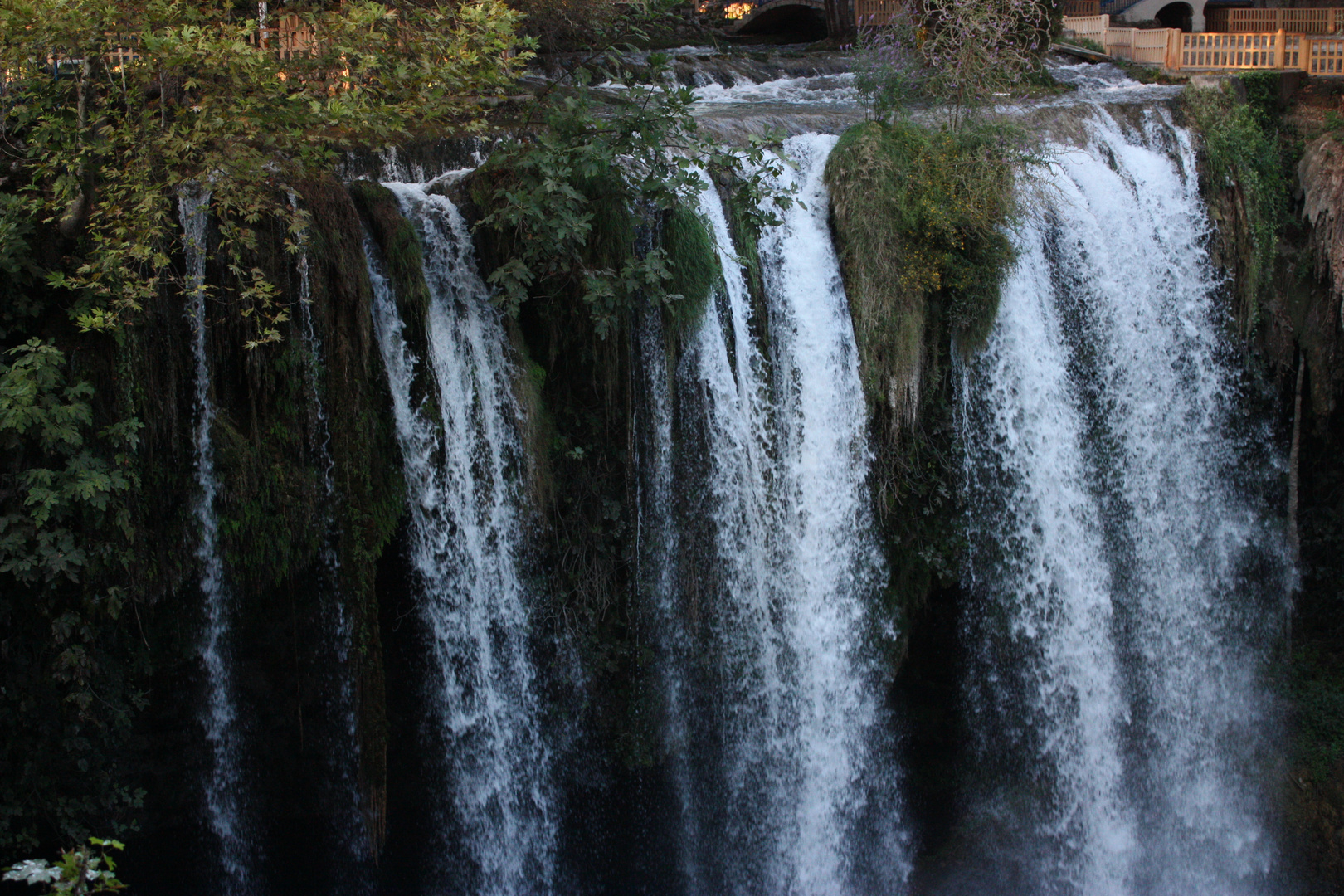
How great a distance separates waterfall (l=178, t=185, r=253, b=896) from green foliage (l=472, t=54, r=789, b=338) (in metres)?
2.06

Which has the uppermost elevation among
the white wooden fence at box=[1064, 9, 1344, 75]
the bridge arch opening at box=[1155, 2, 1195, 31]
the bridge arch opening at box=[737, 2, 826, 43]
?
the bridge arch opening at box=[1155, 2, 1195, 31]

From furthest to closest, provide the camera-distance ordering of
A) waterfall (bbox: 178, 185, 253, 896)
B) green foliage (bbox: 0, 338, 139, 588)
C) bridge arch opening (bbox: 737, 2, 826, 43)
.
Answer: bridge arch opening (bbox: 737, 2, 826, 43) < waterfall (bbox: 178, 185, 253, 896) < green foliage (bbox: 0, 338, 139, 588)

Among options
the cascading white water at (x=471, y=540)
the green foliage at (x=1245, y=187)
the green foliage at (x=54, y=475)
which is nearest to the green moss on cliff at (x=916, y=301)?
the green foliage at (x=1245, y=187)

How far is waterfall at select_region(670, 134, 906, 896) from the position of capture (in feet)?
29.7

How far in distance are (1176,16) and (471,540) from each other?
24.1 m

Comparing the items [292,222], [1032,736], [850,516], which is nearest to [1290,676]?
[1032,736]

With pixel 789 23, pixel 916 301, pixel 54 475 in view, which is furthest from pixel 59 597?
pixel 789 23

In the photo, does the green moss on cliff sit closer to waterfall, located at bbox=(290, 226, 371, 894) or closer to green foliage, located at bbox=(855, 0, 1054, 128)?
green foliage, located at bbox=(855, 0, 1054, 128)

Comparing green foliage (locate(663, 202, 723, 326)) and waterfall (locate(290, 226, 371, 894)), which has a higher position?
green foliage (locate(663, 202, 723, 326))

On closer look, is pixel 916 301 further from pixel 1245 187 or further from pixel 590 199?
pixel 1245 187

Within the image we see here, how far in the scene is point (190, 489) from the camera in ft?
24.5

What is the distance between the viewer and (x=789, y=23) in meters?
21.5

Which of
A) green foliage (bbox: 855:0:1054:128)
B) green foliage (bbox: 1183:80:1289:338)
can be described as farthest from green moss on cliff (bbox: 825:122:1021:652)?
green foliage (bbox: 1183:80:1289:338)

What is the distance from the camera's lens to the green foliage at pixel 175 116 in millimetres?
6887
